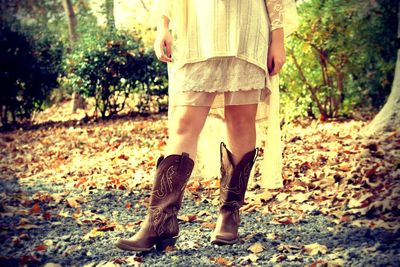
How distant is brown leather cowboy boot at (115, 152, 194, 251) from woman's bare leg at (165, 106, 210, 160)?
0.12 feet

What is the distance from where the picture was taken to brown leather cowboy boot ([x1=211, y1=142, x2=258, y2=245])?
2.82m

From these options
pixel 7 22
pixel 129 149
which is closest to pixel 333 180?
pixel 129 149

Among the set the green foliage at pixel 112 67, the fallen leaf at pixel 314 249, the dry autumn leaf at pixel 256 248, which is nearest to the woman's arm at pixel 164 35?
the dry autumn leaf at pixel 256 248

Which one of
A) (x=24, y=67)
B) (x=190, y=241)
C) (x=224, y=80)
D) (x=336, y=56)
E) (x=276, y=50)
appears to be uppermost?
(x=24, y=67)

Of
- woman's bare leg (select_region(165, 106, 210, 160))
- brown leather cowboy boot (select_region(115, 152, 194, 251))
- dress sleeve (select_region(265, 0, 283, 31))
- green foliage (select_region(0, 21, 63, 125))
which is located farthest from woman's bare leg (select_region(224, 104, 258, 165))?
green foliage (select_region(0, 21, 63, 125))

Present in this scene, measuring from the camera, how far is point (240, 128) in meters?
2.75

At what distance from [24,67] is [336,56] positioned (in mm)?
5392

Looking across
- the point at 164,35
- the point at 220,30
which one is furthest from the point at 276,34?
the point at 164,35

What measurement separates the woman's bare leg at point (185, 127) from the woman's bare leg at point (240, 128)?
0.56 ft

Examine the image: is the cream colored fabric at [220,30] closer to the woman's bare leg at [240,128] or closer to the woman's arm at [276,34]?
the woman's arm at [276,34]

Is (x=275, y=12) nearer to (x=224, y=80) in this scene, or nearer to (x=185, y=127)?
(x=224, y=80)

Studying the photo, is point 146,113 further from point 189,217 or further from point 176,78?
point 176,78

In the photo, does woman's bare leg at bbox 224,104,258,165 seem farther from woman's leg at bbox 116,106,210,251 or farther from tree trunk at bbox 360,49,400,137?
tree trunk at bbox 360,49,400,137

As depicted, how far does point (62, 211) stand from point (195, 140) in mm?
1554
